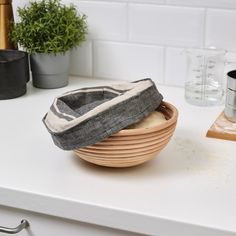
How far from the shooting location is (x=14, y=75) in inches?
46.4

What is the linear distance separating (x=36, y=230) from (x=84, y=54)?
614mm

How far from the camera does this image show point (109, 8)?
128cm

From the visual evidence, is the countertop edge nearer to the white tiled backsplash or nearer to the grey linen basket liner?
the grey linen basket liner

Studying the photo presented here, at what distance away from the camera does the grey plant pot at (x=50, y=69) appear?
4.12 ft

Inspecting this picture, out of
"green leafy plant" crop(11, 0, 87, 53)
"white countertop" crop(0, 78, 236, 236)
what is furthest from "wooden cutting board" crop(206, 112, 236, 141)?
"green leafy plant" crop(11, 0, 87, 53)

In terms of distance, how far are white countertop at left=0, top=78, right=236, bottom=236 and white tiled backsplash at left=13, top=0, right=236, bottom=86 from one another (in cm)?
27

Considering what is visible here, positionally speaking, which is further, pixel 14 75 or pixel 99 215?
pixel 14 75

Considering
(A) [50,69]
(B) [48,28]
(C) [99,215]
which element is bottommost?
(C) [99,215]

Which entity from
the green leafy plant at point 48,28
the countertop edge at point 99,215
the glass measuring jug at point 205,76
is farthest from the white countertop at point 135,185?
the green leafy plant at point 48,28

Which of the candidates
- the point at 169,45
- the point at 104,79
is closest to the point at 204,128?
the point at 169,45

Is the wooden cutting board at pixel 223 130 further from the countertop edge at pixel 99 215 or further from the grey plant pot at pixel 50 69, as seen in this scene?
the grey plant pot at pixel 50 69

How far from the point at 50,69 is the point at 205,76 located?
1.22 feet

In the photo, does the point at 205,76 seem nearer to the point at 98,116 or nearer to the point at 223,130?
the point at 223,130

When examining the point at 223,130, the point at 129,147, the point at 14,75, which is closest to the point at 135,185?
the point at 129,147
